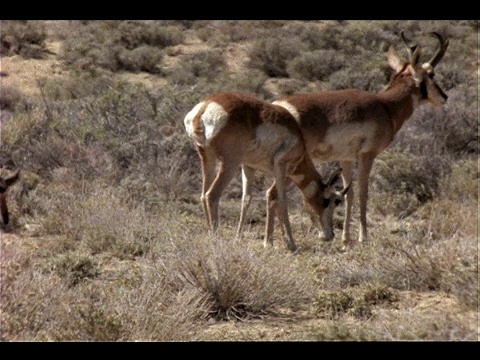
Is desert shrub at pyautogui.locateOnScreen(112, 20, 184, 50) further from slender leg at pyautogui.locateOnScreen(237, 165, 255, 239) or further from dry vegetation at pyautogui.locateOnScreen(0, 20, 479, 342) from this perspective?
slender leg at pyautogui.locateOnScreen(237, 165, 255, 239)

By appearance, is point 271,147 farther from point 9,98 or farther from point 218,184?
point 9,98

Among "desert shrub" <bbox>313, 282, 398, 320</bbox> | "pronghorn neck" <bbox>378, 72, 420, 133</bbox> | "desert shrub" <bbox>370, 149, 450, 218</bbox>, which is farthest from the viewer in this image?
"desert shrub" <bbox>370, 149, 450, 218</bbox>

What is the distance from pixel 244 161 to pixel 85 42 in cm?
2578

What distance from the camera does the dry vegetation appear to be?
22.5 feet

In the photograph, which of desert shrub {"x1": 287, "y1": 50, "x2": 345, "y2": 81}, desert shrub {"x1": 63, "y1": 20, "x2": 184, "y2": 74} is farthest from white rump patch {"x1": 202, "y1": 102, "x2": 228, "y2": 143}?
desert shrub {"x1": 63, "y1": 20, "x2": 184, "y2": 74}

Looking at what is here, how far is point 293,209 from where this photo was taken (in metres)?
14.7

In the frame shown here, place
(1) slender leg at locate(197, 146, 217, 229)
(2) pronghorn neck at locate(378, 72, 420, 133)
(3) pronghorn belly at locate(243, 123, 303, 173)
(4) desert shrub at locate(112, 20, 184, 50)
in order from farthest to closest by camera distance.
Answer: (4) desert shrub at locate(112, 20, 184, 50), (2) pronghorn neck at locate(378, 72, 420, 133), (1) slender leg at locate(197, 146, 217, 229), (3) pronghorn belly at locate(243, 123, 303, 173)

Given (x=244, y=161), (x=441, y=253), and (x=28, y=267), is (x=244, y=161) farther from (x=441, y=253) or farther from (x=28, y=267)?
(x=28, y=267)

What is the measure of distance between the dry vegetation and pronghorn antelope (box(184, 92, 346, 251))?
627 millimetres

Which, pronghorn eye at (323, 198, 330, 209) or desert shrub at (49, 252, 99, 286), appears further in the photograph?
pronghorn eye at (323, 198, 330, 209)

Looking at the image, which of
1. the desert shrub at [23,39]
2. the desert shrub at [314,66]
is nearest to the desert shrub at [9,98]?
the desert shrub at [23,39]

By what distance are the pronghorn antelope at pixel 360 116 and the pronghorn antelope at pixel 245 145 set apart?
0.44m
